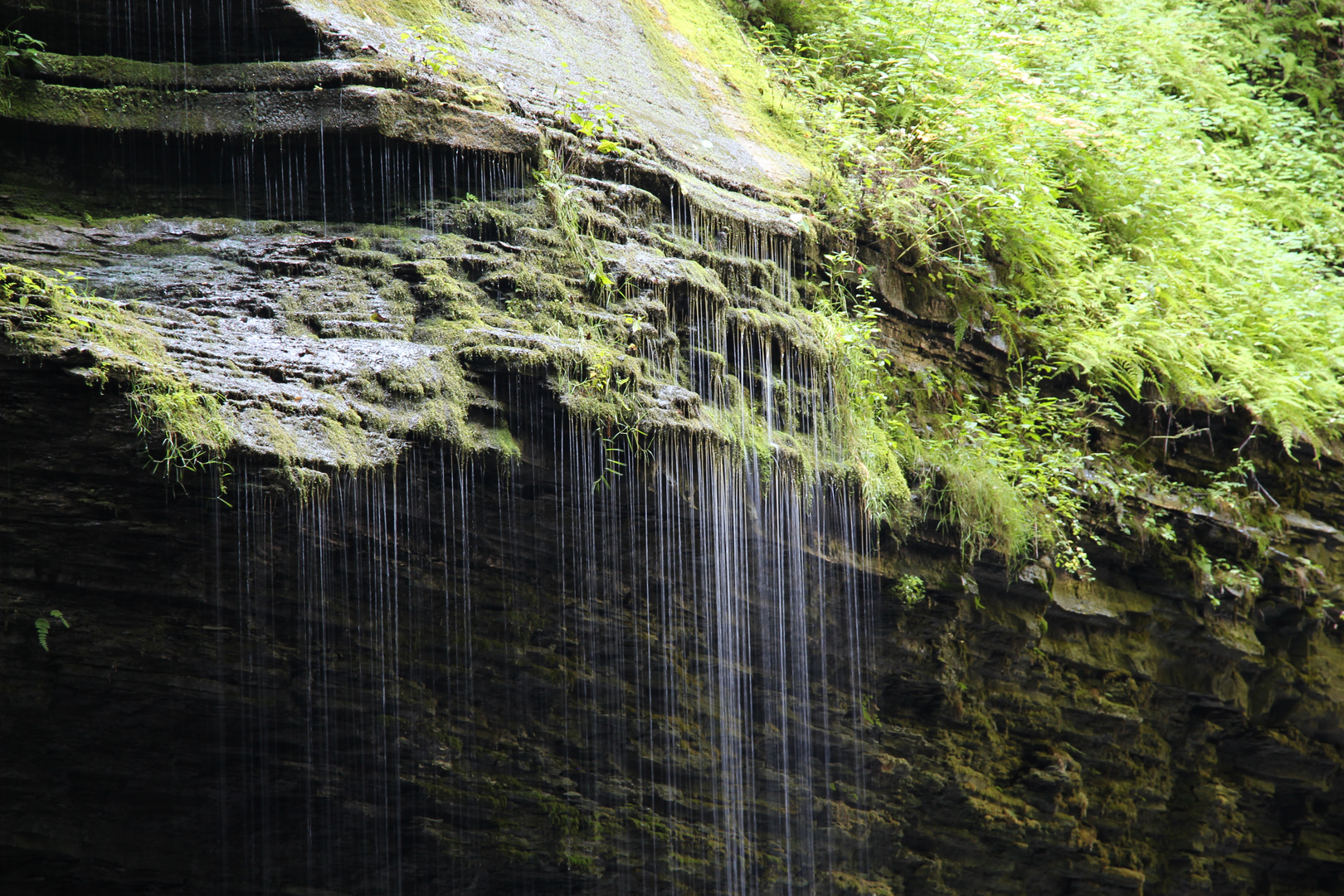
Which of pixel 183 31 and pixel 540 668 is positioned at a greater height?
pixel 183 31

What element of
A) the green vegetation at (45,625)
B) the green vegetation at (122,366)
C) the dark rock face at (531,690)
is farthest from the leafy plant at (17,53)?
the green vegetation at (45,625)

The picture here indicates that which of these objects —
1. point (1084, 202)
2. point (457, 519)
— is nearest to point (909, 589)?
point (457, 519)

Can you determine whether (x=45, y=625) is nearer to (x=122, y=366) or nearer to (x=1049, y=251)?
(x=122, y=366)

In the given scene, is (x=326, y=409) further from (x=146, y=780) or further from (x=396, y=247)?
(x=146, y=780)

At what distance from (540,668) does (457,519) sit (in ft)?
3.50

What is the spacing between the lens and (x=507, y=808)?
17.9 ft

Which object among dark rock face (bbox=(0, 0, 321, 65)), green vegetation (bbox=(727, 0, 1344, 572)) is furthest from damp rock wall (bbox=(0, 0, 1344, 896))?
green vegetation (bbox=(727, 0, 1344, 572))

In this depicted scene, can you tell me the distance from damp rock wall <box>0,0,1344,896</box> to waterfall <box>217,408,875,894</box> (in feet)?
0.07

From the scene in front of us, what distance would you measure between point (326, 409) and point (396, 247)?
1195 mm

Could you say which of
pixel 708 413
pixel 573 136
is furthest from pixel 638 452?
pixel 573 136

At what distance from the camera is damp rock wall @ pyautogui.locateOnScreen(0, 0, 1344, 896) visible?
448cm

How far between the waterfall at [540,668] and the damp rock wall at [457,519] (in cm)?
2

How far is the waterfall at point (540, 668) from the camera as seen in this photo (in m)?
4.75

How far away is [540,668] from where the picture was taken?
17.7ft
